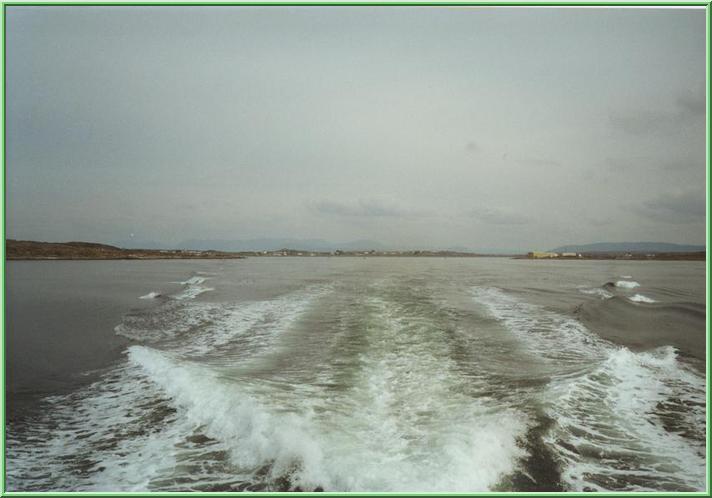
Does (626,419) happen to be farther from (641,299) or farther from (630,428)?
(641,299)

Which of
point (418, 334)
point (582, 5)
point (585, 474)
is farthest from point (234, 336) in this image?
point (582, 5)

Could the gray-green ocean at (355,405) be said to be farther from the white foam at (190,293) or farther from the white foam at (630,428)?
the white foam at (190,293)

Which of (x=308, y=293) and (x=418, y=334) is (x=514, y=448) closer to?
(x=418, y=334)

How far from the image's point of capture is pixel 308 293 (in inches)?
842

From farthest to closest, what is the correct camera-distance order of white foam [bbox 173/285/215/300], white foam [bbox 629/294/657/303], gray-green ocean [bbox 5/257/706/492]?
white foam [bbox 173/285/215/300] → white foam [bbox 629/294/657/303] → gray-green ocean [bbox 5/257/706/492]

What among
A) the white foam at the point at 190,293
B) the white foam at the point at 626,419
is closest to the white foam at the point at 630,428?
the white foam at the point at 626,419

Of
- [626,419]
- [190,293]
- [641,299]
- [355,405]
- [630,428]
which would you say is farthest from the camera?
[190,293]

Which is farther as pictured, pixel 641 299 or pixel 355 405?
pixel 641 299

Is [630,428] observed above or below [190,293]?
below

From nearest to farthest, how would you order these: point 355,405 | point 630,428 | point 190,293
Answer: point 630,428 → point 355,405 → point 190,293

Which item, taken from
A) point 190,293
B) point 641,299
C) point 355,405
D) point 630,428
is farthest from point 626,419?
point 190,293

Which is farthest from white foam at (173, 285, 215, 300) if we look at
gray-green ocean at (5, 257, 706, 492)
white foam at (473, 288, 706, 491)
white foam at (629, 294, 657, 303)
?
white foam at (629, 294, 657, 303)

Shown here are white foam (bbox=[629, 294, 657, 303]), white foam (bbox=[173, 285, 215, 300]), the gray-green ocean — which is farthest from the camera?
white foam (bbox=[173, 285, 215, 300])

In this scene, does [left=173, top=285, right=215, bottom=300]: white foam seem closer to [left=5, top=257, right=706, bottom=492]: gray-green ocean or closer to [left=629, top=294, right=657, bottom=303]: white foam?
[left=5, top=257, right=706, bottom=492]: gray-green ocean
